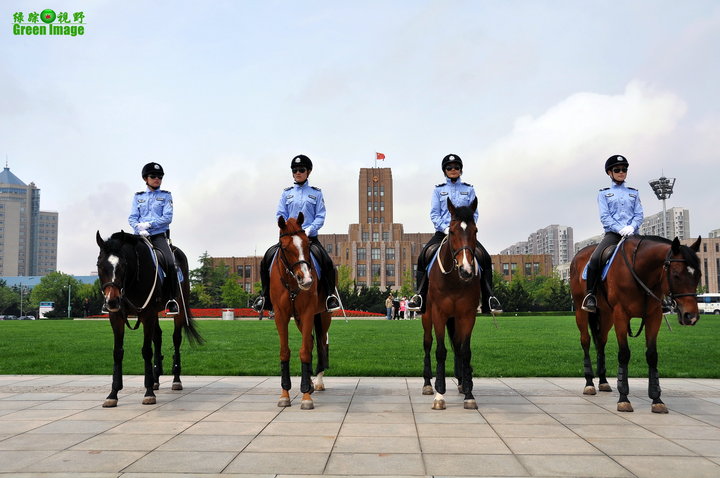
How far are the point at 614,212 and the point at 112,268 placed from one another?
8588 mm

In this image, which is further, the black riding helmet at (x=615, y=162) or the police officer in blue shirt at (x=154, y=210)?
the police officer in blue shirt at (x=154, y=210)

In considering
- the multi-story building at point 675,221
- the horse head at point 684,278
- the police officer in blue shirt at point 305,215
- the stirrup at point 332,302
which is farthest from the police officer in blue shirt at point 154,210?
the multi-story building at point 675,221

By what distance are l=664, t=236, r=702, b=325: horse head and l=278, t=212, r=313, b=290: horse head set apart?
525 centimetres

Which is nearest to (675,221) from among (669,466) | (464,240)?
(464,240)

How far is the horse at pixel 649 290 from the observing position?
7.81 m

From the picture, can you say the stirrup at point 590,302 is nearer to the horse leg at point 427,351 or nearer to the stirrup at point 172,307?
the horse leg at point 427,351

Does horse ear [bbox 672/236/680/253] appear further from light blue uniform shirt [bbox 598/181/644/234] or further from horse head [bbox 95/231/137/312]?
horse head [bbox 95/231/137/312]

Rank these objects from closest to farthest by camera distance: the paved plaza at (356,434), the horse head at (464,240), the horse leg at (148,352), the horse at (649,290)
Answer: the paved plaza at (356,434) < the horse head at (464,240) < the horse at (649,290) < the horse leg at (148,352)

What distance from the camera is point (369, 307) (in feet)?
238

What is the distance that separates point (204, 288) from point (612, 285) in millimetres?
105616

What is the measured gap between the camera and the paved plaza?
5117mm

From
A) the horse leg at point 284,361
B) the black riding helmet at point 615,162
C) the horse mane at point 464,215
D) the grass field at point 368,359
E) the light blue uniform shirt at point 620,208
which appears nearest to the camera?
the horse mane at point 464,215

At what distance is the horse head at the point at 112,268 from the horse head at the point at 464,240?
5.08 meters

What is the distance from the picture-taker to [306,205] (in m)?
9.82
